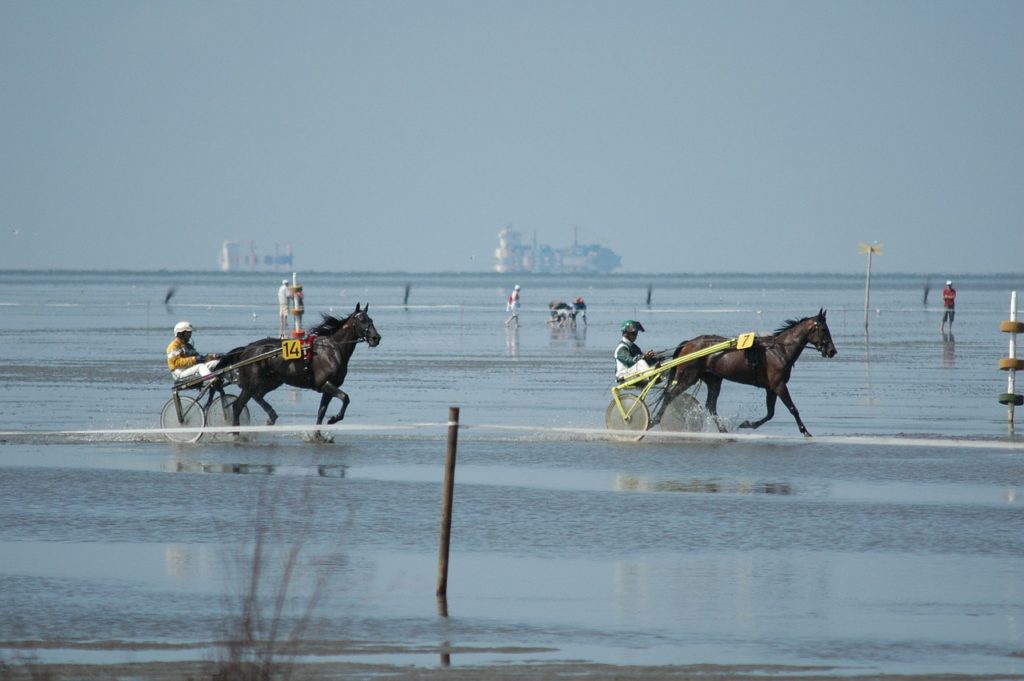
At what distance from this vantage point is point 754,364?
2055 centimetres

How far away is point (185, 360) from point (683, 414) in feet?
20.2

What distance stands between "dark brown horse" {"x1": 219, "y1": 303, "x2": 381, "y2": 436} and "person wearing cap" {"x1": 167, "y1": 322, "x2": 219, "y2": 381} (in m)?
0.22

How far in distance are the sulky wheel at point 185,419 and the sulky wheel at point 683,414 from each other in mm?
5722

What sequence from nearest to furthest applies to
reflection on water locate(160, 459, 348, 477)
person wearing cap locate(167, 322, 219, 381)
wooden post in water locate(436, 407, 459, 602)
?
wooden post in water locate(436, 407, 459, 602) < reflection on water locate(160, 459, 348, 477) < person wearing cap locate(167, 322, 219, 381)

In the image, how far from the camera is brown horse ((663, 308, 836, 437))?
2031cm

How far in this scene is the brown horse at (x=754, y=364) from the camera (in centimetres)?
2031

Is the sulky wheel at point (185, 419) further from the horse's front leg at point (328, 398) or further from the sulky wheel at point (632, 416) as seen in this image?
the sulky wheel at point (632, 416)

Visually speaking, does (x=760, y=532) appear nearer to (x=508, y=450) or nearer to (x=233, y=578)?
(x=233, y=578)

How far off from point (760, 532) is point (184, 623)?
5157 millimetres

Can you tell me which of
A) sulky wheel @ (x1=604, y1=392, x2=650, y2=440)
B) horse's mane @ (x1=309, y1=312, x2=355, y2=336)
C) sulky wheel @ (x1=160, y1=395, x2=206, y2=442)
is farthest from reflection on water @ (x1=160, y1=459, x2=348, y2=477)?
sulky wheel @ (x1=604, y1=392, x2=650, y2=440)

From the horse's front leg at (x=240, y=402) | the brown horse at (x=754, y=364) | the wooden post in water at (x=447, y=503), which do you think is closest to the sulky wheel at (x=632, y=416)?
the brown horse at (x=754, y=364)

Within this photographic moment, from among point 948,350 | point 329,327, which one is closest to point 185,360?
point 329,327

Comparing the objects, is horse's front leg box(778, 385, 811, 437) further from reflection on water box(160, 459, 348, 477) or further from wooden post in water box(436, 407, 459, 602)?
wooden post in water box(436, 407, 459, 602)

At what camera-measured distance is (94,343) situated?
44812mm
